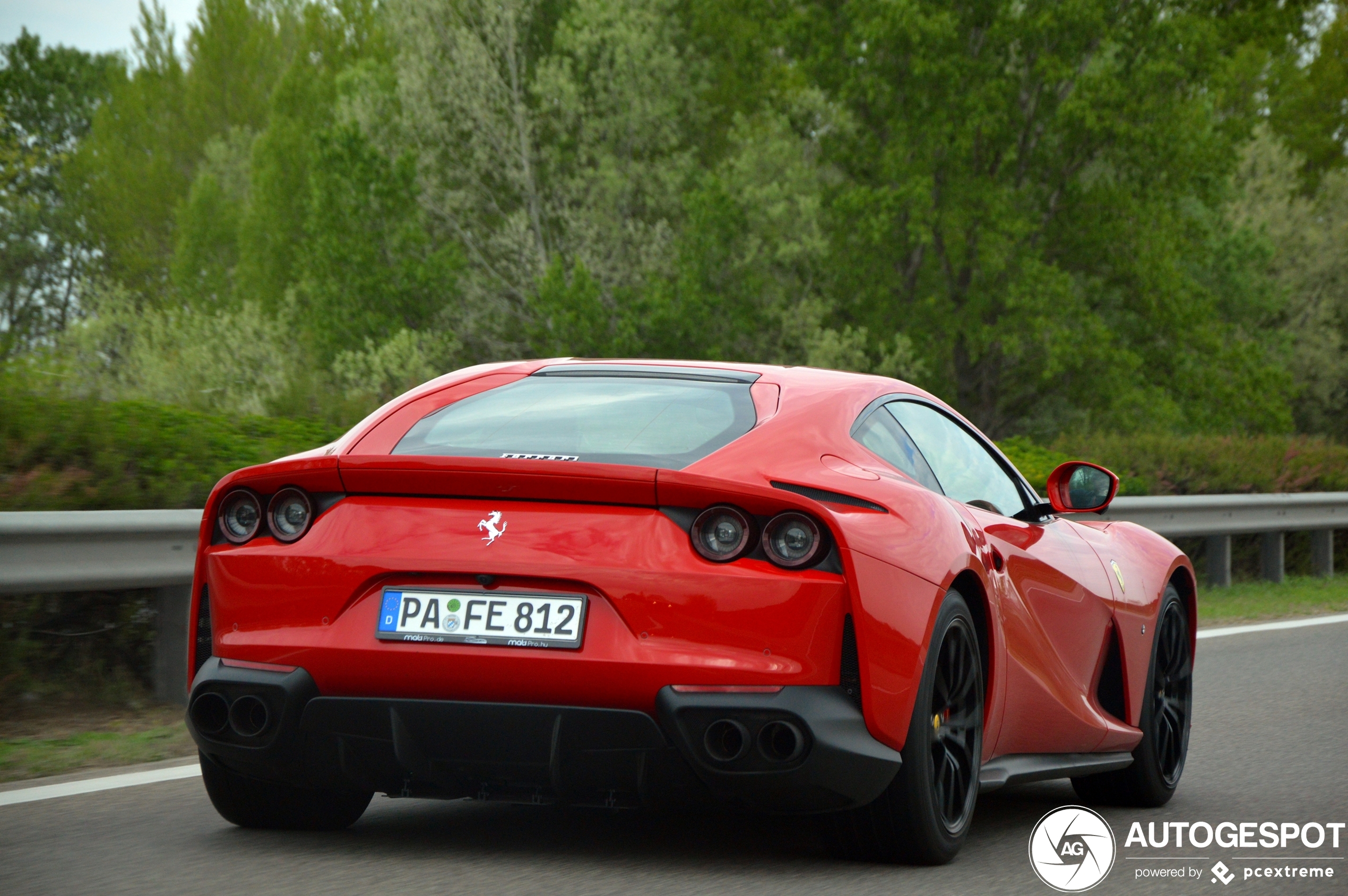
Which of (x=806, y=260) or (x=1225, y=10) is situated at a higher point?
(x=1225, y=10)

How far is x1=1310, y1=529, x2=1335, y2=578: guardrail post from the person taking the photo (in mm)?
16609

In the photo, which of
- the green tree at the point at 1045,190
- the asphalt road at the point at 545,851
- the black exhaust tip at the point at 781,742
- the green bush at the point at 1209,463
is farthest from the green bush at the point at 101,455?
the green tree at the point at 1045,190

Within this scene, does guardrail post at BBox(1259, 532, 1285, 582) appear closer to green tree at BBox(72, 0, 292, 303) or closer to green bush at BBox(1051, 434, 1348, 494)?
green bush at BBox(1051, 434, 1348, 494)

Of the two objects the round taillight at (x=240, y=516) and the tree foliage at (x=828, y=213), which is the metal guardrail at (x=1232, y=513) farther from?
the tree foliage at (x=828, y=213)

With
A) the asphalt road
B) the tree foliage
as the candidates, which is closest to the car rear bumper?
the asphalt road

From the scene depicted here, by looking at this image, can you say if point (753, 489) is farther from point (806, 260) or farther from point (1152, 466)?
Answer: point (806, 260)

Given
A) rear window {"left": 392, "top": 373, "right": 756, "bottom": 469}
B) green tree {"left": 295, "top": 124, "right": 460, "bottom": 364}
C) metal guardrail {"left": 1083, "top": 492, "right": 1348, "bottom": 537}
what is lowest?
metal guardrail {"left": 1083, "top": 492, "right": 1348, "bottom": 537}

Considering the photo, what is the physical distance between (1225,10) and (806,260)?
10368 mm

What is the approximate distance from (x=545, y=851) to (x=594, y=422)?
113cm

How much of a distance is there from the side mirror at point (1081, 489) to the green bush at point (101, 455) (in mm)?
4369

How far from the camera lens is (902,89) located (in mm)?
35969

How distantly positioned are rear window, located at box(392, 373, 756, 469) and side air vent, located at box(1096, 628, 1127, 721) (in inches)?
69.4

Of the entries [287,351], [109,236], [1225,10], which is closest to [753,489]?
[287,351]

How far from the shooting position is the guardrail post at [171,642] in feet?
23.9
